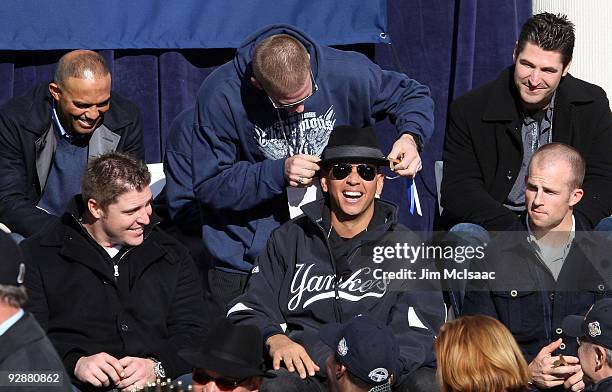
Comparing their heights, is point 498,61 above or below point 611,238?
above

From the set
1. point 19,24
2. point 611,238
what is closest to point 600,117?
point 611,238

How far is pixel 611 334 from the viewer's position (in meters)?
4.16

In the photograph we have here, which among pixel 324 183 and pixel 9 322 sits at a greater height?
pixel 324 183

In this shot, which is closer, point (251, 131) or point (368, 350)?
point (368, 350)

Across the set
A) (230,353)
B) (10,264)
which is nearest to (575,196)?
Answer: (230,353)

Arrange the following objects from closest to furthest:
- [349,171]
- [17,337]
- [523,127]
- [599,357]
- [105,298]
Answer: [17,337], [599,357], [105,298], [349,171], [523,127]

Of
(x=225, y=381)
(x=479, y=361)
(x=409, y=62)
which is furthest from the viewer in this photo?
(x=409, y=62)

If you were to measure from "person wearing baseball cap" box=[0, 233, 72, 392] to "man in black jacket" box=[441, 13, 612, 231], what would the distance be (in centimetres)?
265

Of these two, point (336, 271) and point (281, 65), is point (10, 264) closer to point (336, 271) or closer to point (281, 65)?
point (336, 271)

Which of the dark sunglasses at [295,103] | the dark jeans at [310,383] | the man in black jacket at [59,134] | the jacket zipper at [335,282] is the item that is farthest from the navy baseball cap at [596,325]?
the man in black jacket at [59,134]

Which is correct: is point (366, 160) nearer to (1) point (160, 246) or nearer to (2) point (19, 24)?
(1) point (160, 246)

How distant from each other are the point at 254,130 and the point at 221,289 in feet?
2.42

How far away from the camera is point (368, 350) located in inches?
158

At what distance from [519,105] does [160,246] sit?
184 centimetres
